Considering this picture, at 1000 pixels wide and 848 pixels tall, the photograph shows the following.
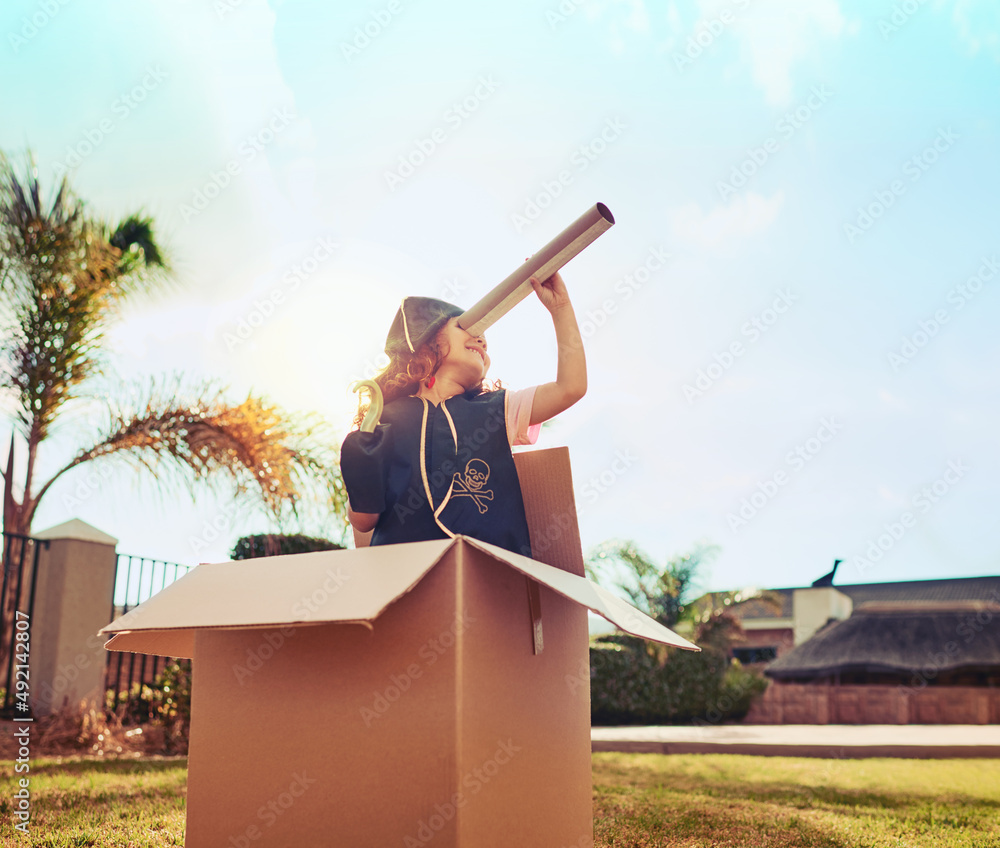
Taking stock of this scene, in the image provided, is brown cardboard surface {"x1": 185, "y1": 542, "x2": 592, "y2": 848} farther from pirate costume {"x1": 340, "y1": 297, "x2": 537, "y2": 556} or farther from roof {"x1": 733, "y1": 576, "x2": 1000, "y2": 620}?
roof {"x1": 733, "y1": 576, "x2": 1000, "y2": 620}

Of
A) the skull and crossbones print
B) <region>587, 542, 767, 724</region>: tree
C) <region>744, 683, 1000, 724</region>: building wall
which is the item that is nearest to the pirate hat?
the skull and crossbones print

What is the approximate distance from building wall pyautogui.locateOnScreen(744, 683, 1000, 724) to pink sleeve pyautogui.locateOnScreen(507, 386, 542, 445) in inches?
583

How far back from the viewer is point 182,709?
5.92 metres

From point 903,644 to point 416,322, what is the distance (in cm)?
1808

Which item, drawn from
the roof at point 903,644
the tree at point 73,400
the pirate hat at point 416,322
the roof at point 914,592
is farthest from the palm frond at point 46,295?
the roof at point 914,592

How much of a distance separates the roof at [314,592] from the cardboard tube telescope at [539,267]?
22.8 inches

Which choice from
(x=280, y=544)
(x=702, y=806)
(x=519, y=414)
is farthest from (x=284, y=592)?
(x=280, y=544)

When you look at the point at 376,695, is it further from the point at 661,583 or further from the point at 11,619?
the point at 661,583

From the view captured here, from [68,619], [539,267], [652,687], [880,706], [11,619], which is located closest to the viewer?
[539,267]

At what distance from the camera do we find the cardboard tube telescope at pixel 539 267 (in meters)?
1.38

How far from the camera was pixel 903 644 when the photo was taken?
16.7 m

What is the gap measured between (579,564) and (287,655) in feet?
1.92

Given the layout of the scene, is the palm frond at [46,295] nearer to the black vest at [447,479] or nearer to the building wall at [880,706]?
the black vest at [447,479]

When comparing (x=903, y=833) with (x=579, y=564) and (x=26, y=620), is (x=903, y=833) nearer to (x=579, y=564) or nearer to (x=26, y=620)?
(x=579, y=564)
